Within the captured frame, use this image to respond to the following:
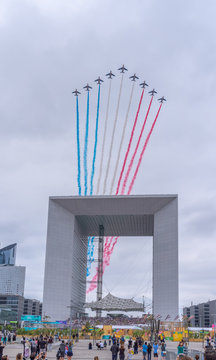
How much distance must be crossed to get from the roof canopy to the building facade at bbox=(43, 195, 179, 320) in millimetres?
4622

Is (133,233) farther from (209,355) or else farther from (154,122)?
(209,355)

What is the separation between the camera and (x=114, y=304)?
91.2 metres

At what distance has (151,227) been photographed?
3925 inches

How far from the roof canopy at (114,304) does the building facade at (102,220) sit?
4.62m

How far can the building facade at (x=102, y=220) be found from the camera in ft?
271

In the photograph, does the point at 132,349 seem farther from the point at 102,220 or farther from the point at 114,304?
the point at 102,220

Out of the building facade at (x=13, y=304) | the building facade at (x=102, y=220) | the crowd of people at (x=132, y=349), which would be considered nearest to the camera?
the crowd of people at (x=132, y=349)

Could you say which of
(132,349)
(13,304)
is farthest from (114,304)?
(13,304)

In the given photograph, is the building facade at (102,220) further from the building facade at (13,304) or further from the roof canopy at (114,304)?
the building facade at (13,304)

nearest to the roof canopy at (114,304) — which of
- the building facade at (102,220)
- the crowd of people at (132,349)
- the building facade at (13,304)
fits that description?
the building facade at (102,220)

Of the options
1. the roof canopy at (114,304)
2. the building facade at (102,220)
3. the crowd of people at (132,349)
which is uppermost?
the building facade at (102,220)

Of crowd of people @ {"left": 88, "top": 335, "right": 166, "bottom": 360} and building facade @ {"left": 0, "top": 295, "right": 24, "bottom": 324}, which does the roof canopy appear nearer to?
crowd of people @ {"left": 88, "top": 335, "right": 166, "bottom": 360}

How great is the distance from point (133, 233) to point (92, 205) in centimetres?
1962

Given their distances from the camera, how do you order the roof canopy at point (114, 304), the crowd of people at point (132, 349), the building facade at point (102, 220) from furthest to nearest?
the roof canopy at point (114, 304)
the building facade at point (102, 220)
the crowd of people at point (132, 349)
